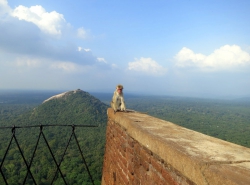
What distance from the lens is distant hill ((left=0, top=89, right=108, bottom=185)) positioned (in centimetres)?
2869

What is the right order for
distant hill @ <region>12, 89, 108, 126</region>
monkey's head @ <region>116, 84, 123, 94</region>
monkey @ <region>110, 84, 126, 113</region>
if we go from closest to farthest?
monkey @ <region>110, 84, 126, 113</region> → monkey's head @ <region>116, 84, 123, 94</region> → distant hill @ <region>12, 89, 108, 126</region>

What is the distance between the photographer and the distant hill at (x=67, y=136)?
2869cm

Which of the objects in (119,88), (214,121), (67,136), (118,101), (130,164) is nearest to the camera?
(130,164)

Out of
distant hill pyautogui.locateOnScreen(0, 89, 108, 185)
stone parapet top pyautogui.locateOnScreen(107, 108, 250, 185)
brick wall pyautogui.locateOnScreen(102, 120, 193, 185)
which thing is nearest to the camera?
stone parapet top pyautogui.locateOnScreen(107, 108, 250, 185)

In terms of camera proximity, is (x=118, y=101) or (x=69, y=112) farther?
(x=69, y=112)

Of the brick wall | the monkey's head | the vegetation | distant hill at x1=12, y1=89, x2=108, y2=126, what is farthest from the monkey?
distant hill at x1=12, y1=89, x2=108, y2=126

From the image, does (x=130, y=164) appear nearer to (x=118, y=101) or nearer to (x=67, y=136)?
(x=118, y=101)

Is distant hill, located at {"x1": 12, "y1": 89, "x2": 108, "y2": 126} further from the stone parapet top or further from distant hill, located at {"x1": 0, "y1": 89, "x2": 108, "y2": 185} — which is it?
the stone parapet top

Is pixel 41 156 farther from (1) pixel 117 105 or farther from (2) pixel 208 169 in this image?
(2) pixel 208 169

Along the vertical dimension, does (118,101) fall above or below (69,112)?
above

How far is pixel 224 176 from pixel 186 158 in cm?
40

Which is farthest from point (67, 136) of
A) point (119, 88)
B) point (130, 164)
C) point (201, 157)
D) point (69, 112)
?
point (201, 157)

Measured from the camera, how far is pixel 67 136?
47688 millimetres

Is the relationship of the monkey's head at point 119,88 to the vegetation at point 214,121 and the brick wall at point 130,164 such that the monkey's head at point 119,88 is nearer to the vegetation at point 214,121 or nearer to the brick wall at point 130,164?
the brick wall at point 130,164
